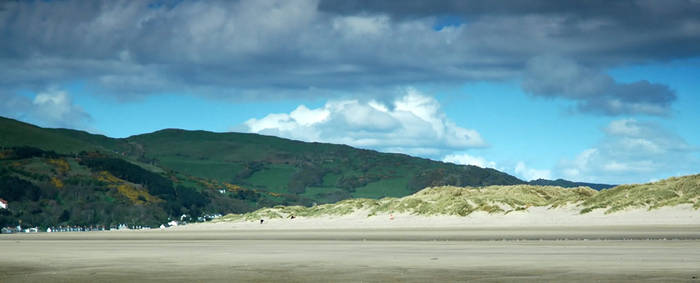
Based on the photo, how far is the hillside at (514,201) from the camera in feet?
161

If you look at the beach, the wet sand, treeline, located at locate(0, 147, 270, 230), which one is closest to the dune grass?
the beach

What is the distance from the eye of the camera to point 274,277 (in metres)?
18.7

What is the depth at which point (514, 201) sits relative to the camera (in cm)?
6009

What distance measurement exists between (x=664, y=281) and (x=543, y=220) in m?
36.8

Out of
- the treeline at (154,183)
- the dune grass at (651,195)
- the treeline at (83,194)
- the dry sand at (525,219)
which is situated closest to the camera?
the dry sand at (525,219)

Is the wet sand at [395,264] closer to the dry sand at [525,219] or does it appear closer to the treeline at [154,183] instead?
the dry sand at [525,219]

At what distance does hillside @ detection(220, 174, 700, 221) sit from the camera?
1932 inches

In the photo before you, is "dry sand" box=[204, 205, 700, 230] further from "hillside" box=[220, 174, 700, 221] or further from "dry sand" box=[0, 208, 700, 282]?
"dry sand" box=[0, 208, 700, 282]

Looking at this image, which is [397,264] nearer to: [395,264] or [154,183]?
[395,264]

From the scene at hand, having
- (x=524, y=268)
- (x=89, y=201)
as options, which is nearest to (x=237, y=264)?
(x=524, y=268)

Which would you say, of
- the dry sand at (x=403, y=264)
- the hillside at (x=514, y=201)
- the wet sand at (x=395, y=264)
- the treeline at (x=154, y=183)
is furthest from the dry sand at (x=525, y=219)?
the treeline at (x=154, y=183)

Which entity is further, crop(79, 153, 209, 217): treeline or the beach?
crop(79, 153, 209, 217): treeline

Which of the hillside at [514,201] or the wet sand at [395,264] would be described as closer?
the wet sand at [395,264]

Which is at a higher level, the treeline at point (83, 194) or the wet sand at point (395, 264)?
the treeline at point (83, 194)
